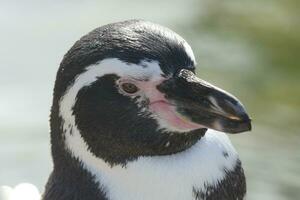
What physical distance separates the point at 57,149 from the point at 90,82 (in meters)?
0.26

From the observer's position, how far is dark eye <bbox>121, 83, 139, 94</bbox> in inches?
154

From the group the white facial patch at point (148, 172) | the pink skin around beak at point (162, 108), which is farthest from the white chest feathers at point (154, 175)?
the pink skin around beak at point (162, 108)

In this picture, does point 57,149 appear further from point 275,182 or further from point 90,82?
point 275,182

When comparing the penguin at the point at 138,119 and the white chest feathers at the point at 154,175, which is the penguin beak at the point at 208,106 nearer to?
the penguin at the point at 138,119

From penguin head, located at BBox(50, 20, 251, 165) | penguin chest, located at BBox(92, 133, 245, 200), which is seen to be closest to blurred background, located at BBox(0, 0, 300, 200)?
penguin chest, located at BBox(92, 133, 245, 200)

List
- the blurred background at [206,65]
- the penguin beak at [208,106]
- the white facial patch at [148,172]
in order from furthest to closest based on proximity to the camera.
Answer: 1. the blurred background at [206,65]
2. the white facial patch at [148,172]
3. the penguin beak at [208,106]

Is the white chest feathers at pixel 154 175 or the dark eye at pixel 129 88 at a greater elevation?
the dark eye at pixel 129 88

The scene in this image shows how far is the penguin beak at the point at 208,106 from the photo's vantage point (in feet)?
12.6

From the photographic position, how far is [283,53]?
21.1 feet

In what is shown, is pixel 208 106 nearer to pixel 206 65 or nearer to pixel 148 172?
pixel 148 172

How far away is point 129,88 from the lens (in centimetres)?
392

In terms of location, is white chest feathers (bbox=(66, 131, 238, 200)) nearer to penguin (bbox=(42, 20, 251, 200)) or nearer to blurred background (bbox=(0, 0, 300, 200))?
penguin (bbox=(42, 20, 251, 200))

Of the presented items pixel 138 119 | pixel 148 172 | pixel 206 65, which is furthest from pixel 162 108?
pixel 206 65

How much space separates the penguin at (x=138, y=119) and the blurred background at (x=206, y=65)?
5.53 ft
